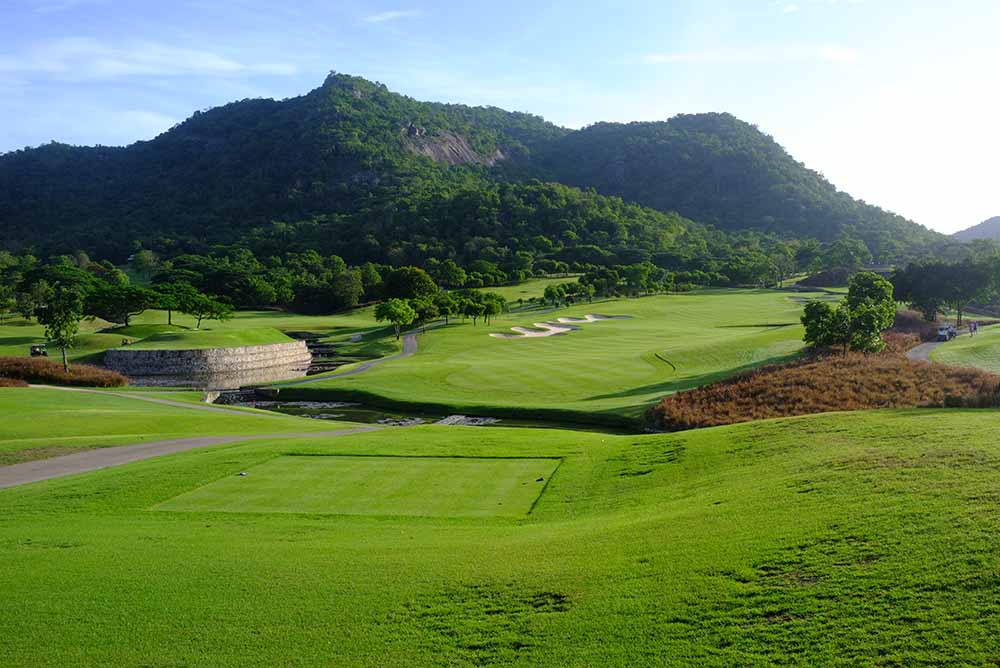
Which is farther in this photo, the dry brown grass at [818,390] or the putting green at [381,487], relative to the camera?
the dry brown grass at [818,390]

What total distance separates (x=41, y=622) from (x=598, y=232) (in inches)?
6345

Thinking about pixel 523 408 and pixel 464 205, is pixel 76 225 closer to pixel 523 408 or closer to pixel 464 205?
pixel 464 205

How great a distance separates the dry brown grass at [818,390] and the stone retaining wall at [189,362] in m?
39.2

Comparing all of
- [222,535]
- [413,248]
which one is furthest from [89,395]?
[413,248]

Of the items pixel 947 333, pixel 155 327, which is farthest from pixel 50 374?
pixel 947 333

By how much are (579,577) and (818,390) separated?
25.3 meters

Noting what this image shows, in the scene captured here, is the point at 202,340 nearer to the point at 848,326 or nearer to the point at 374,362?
the point at 374,362

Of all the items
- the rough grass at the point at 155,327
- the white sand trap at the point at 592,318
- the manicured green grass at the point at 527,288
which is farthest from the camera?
the manicured green grass at the point at 527,288

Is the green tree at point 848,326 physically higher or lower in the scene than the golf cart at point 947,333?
higher

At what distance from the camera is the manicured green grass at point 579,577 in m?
7.68

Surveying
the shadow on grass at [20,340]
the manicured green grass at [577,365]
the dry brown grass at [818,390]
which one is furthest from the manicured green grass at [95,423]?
the shadow on grass at [20,340]

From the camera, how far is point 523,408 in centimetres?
3697

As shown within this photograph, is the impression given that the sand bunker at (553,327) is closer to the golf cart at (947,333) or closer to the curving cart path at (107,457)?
the golf cart at (947,333)

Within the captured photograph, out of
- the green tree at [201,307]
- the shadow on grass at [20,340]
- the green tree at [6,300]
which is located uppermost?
the green tree at [6,300]
